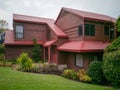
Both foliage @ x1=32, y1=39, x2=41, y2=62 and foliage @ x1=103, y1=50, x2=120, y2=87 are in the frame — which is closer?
foliage @ x1=103, y1=50, x2=120, y2=87

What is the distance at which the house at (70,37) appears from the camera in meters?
14.0

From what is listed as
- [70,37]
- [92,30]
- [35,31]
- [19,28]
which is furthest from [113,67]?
[19,28]

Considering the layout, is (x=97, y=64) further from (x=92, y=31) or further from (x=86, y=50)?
(x=92, y=31)

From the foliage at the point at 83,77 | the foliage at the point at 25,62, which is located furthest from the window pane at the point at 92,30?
the foliage at the point at 25,62

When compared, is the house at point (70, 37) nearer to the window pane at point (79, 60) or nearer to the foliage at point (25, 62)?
the window pane at point (79, 60)

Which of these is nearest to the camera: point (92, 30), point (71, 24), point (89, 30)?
point (89, 30)

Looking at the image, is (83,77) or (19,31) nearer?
(83,77)

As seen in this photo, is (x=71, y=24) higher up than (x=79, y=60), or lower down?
higher up

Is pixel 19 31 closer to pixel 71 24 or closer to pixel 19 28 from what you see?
pixel 19 28

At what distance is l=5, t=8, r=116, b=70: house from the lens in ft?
46.0

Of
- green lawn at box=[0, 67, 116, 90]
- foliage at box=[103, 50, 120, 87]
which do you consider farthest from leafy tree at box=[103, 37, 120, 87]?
green lawn at box=[0, 67, 116, 90]

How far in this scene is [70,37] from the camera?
17359 mm

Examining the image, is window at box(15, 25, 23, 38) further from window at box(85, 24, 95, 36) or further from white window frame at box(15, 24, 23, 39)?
window at box(85, 24, 95, 36)

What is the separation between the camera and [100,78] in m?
11.3
